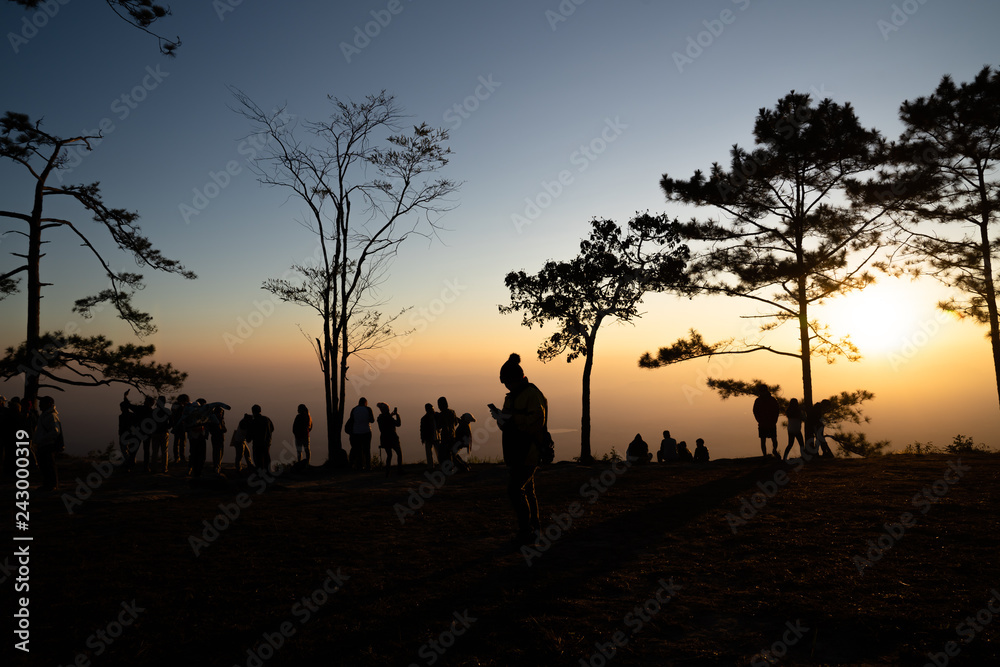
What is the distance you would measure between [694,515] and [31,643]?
8.10m

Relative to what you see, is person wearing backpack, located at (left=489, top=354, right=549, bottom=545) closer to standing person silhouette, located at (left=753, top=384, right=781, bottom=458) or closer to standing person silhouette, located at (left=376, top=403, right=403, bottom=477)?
standing person silhouette, located at (left=376, top=403, right=403, bottom=477)

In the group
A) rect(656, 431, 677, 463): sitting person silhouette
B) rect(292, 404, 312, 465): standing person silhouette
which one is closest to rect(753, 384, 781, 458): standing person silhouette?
rect(656, 431, 677, 463): sitting person silhouette

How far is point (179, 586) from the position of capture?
5.54 m

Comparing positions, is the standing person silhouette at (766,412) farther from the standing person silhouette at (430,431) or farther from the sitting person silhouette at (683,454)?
the standing person silhouette at (430,431)

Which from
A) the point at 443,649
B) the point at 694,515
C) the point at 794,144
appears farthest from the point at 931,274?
the point at 443,649
